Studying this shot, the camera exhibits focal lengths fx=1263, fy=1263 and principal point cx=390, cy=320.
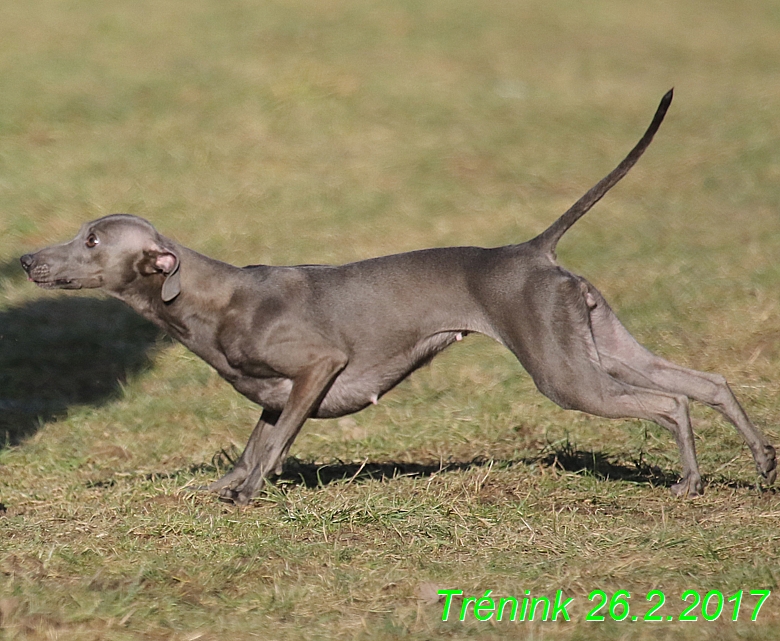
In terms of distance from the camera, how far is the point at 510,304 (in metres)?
5.63

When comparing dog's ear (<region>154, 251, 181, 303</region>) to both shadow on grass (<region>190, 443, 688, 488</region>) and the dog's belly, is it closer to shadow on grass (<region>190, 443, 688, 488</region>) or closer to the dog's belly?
the dog's belly

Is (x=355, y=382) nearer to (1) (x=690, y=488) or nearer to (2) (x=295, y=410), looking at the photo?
(2) (x=295, y=410)

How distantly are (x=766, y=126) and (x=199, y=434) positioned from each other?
9811 mm

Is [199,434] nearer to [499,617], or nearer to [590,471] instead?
[590,471]

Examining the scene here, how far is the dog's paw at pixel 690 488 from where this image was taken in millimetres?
5855

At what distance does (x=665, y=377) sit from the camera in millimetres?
5969

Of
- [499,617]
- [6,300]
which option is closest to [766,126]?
[6,300]

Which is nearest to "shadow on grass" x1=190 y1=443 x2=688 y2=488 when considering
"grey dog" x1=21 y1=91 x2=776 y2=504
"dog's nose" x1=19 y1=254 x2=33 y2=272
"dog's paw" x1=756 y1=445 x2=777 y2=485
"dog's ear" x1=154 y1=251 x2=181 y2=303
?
"dog's paw" x1=756 y1=445 x2=777 y2=485

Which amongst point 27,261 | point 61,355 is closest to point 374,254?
point 61,355

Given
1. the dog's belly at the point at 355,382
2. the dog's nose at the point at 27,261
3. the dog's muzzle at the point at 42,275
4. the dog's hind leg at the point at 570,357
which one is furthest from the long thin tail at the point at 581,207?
the dog's nose at the point at 27,261

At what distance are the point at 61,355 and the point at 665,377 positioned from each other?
4.64 metres

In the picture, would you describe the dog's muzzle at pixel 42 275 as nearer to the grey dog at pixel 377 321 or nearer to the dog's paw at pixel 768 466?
the grey dog at pixel 377 321

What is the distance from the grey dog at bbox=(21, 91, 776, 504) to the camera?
5.64 m

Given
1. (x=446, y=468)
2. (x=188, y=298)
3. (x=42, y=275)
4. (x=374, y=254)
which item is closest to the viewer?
(x=42, y=275)
